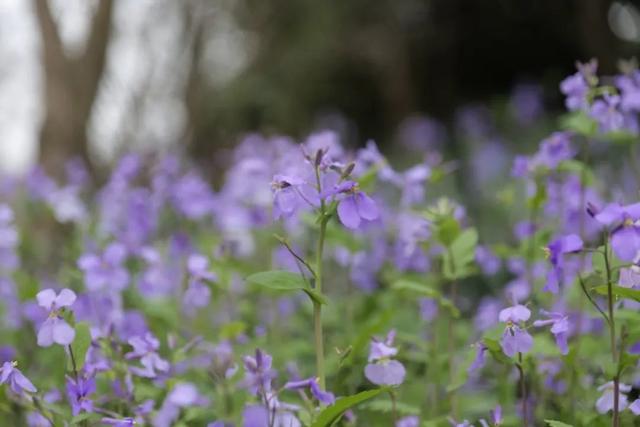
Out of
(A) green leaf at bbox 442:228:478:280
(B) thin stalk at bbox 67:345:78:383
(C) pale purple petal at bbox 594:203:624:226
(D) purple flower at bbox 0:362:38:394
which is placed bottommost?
(D) purple flower at bbox 0:362:38:394

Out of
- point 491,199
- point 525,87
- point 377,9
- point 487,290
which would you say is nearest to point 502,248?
point 487,290

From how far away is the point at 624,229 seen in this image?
142cm

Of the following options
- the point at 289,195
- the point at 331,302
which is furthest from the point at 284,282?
the point at 331,302

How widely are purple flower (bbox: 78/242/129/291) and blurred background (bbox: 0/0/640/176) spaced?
3.83 metres

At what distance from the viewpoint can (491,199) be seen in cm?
505

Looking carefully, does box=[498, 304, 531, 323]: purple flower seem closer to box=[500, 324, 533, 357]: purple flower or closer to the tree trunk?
box=[500, 324, 533, 357]: purple flower

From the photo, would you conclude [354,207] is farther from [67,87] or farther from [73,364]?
[67,87]

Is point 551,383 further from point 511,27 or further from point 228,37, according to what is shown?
point 228,37

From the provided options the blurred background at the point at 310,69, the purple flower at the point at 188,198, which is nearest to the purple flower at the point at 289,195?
the purple flower at the point at 188,198

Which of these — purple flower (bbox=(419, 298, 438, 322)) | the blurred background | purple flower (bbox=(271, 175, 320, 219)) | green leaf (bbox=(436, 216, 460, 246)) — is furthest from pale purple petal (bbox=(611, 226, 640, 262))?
the blurred background

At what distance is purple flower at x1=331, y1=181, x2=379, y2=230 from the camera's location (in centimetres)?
153

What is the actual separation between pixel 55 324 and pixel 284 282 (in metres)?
0.42

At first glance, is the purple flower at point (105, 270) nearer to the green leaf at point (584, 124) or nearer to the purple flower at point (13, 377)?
the purple flower at point (13, 377)

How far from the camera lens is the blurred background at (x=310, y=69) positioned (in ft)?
21.5
